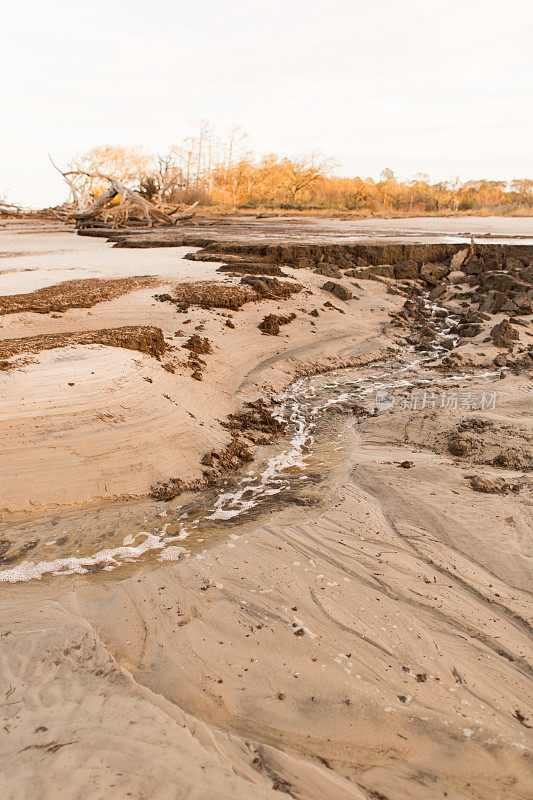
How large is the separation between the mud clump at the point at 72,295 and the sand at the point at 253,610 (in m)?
1.85

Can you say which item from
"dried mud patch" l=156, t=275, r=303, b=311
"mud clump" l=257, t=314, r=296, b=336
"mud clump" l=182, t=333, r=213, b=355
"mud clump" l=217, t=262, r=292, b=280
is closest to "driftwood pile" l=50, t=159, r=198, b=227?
"mud clump" l=217, t=262, r=292, b=280

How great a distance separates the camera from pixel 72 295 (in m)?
6.82

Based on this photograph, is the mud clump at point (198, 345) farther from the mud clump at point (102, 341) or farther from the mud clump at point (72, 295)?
the mud clump at point (72, 295)

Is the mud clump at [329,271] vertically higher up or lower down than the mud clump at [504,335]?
higher up

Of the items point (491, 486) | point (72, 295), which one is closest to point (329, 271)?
point (72, 295)

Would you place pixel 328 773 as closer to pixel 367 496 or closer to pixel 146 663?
pixel 146 663

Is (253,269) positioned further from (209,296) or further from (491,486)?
(491,486)

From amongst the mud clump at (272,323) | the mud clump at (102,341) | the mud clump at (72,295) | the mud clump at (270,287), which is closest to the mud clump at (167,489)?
the mud clump at (102,341)

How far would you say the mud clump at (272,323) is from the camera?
6.90 meters

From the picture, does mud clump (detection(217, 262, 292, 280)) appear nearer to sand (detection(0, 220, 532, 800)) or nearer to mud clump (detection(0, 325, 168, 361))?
mud clump (detection(0, 325, 168, 361))

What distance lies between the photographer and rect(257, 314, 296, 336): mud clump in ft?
22.6

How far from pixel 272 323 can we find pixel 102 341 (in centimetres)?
275

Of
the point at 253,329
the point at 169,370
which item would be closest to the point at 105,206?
the point at 253,329

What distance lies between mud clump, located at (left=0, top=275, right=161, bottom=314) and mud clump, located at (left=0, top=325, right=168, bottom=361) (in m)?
1.06
